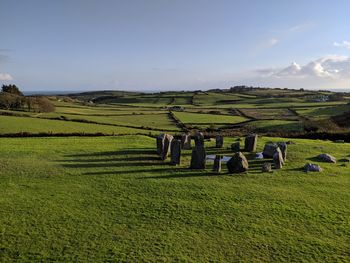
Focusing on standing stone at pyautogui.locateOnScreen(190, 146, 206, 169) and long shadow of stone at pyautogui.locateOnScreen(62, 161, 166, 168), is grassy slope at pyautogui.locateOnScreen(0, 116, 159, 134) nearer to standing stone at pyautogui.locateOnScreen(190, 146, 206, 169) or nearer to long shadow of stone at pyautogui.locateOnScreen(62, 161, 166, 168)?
long shadow of stone at pyautogui.locateOnScreen(62, 161, 166, 168)

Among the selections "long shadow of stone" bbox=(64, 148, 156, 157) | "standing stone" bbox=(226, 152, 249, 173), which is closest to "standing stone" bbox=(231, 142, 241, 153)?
"long shadow of stone" bbox=(64, 148, 156, 157)

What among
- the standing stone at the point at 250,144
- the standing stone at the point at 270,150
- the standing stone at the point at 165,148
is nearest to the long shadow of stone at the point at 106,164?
the standing stone at the point at 165,148

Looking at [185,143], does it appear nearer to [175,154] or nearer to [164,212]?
[175,154]

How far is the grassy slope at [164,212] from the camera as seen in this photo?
1367 centimetres

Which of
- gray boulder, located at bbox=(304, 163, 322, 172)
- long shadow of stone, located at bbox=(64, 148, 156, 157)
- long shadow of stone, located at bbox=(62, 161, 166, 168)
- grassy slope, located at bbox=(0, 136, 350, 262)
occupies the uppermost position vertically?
gray boulder, located at bbox=(304, 163, 322, 172)

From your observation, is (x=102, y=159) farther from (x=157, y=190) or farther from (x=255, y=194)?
(x=255, y=194)

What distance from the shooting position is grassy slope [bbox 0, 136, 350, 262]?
13.7 m

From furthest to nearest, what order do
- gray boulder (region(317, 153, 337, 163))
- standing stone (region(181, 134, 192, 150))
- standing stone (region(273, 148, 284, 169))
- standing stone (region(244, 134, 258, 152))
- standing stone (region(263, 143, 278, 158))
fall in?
1. standing stone (region(181, 134, 192, 150))
2. standing stone (region(244, 134, 258, 152))
3. standing stone (region(263, 143, 278, 158))
4. gray boulder (region(317, 153, 337, 163))
5. standing stone (region(273, 148, 284, 169))

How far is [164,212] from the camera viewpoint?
669 inches

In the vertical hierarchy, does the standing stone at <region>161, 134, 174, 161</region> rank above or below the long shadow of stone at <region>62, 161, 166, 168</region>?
above

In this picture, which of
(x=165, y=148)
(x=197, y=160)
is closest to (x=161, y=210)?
(x=197, y=160)

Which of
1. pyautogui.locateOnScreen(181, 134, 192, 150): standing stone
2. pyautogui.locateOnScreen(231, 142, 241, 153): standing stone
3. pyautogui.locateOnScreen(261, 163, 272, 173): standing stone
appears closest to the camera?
pyautogui.locateOnScreen(261, 163, 272, 173): standing stone

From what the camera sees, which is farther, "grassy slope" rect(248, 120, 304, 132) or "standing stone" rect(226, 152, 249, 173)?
"grassy slope" rect(248, 120, 304, 132)

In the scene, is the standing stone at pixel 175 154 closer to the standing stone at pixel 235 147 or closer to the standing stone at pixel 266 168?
the standing stone at pixel 266 168
